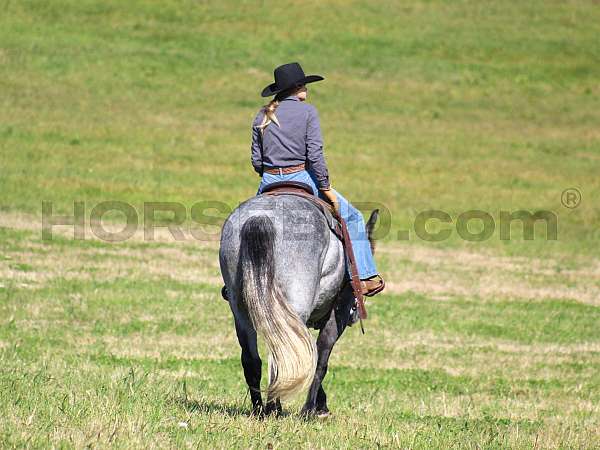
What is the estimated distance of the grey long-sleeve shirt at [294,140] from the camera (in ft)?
30.2

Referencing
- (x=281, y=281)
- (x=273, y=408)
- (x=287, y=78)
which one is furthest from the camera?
(x=287, y=78)

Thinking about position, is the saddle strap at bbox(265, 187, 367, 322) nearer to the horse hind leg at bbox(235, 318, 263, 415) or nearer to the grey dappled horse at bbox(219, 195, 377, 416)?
the grey dappled horse at bbox(219, 195, 377, 416)

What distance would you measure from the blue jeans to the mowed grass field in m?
1.40

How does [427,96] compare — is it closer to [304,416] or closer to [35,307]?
[35,307]

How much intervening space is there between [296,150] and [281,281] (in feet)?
5.06

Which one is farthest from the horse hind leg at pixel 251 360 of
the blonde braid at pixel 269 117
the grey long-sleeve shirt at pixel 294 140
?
the blonde braid at pixel 269 117

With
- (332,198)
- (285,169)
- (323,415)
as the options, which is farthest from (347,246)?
(323,415)

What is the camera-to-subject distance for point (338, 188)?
3547cm

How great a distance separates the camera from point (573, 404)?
12133 millimetres

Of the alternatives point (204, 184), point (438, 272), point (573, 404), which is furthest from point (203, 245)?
point (573, 404)

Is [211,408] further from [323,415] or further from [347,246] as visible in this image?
[347,246]

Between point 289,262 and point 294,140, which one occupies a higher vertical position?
point 294,140

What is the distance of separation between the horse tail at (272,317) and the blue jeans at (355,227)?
1176 mm

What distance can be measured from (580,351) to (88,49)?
123 feet
